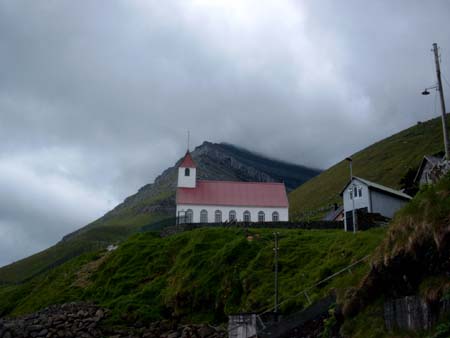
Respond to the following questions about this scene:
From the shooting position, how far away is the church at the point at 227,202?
60406mm

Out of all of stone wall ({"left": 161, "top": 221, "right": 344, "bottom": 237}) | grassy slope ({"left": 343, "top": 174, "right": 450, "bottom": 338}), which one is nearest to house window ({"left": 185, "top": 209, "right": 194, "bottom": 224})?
stone wall ({"left": 161, "top": 221, "right": 344, "bottom": 237})

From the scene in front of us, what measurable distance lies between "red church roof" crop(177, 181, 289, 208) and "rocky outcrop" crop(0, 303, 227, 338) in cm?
2688

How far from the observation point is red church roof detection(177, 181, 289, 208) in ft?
201

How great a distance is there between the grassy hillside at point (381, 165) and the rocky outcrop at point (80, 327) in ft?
253

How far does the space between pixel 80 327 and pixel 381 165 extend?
112 meters

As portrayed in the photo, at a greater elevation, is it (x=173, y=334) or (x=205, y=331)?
(x=205, y=331)

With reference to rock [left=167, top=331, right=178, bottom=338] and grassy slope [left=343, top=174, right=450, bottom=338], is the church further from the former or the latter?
grassy slope [left=343, top=174, right=450, bottom=338]

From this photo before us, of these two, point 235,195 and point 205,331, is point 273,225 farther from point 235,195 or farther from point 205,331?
point 205,331

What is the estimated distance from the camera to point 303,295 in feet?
81.8

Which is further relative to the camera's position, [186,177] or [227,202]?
[186,177]

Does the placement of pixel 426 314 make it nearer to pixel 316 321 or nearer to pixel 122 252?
pixel 316 321

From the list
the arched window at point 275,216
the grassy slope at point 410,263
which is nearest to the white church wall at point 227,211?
the arched window at point 275,216

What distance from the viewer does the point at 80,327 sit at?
3281 centimetres

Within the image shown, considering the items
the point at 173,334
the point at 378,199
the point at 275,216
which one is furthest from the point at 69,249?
the point at 173,334
